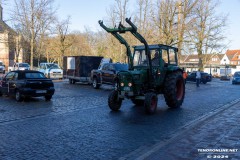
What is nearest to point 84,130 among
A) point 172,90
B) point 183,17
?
point 172,90

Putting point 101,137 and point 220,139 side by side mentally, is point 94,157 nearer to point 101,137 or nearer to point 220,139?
point 101,137

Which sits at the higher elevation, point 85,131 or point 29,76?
point 29,76

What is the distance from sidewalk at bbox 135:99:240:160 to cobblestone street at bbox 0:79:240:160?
27 cm

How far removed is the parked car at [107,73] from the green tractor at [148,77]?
805 cm

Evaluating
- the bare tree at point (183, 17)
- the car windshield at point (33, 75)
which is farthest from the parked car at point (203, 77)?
the car windshield at point (33, 75)

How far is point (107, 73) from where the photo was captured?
2214cm

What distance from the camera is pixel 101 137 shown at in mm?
7449

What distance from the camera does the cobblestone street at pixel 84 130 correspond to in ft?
20.4

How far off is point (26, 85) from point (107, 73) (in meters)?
8.68

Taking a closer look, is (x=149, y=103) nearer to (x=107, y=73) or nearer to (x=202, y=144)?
(x=202, y=144)

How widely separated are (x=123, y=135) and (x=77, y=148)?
1577 millimetres

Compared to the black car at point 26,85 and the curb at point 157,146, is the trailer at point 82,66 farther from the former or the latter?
the curb at point 157,146

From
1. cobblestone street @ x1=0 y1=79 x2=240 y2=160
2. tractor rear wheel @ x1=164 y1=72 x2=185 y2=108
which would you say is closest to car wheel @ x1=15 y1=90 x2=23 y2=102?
cobblestone street @ x1=0 y1=79 x2=240 y2=160

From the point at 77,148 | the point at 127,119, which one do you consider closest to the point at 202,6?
the point at 127,119
